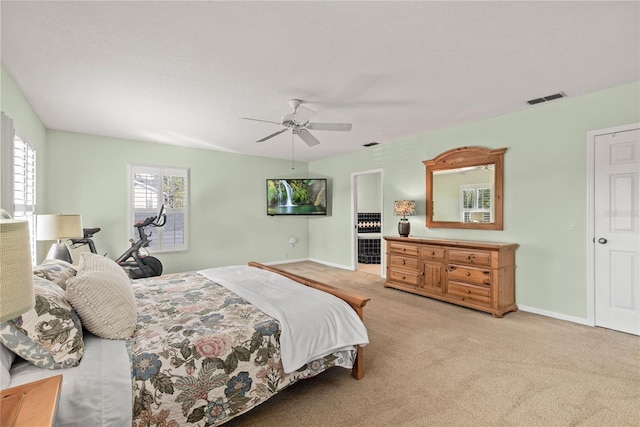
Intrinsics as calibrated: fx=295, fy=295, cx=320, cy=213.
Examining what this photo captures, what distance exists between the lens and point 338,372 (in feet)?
7.69

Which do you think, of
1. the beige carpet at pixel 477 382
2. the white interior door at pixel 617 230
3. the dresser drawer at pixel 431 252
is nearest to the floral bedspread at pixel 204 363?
the beige carpet at pixel 477 382

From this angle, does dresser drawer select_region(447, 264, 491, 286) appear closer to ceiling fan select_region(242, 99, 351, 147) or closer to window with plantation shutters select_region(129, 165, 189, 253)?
ceiling fan select_region(242, 99, 351, 147)

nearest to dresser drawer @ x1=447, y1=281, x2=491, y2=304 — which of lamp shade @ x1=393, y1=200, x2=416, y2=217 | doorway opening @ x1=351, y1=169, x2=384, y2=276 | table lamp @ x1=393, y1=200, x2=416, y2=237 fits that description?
table lamp @ x1=393, y1=200, x2=416, y2=237

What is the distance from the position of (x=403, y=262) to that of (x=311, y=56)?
3.30 meters

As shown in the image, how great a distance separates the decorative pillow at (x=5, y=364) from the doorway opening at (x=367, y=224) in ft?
17.3

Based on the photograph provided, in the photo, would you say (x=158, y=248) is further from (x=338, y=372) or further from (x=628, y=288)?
(x=628, y=288)

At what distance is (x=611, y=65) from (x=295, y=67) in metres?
2.77

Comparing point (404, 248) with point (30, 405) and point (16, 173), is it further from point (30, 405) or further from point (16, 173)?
point (16, 173)

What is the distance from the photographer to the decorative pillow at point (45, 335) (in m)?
1.29

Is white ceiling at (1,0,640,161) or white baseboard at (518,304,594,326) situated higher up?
white ceiling at (1,0,640,161)

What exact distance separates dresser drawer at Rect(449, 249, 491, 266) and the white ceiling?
1.79 m

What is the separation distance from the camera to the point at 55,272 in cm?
189

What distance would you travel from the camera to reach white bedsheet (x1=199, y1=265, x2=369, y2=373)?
191cm

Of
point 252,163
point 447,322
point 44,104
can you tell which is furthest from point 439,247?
point 44,104
